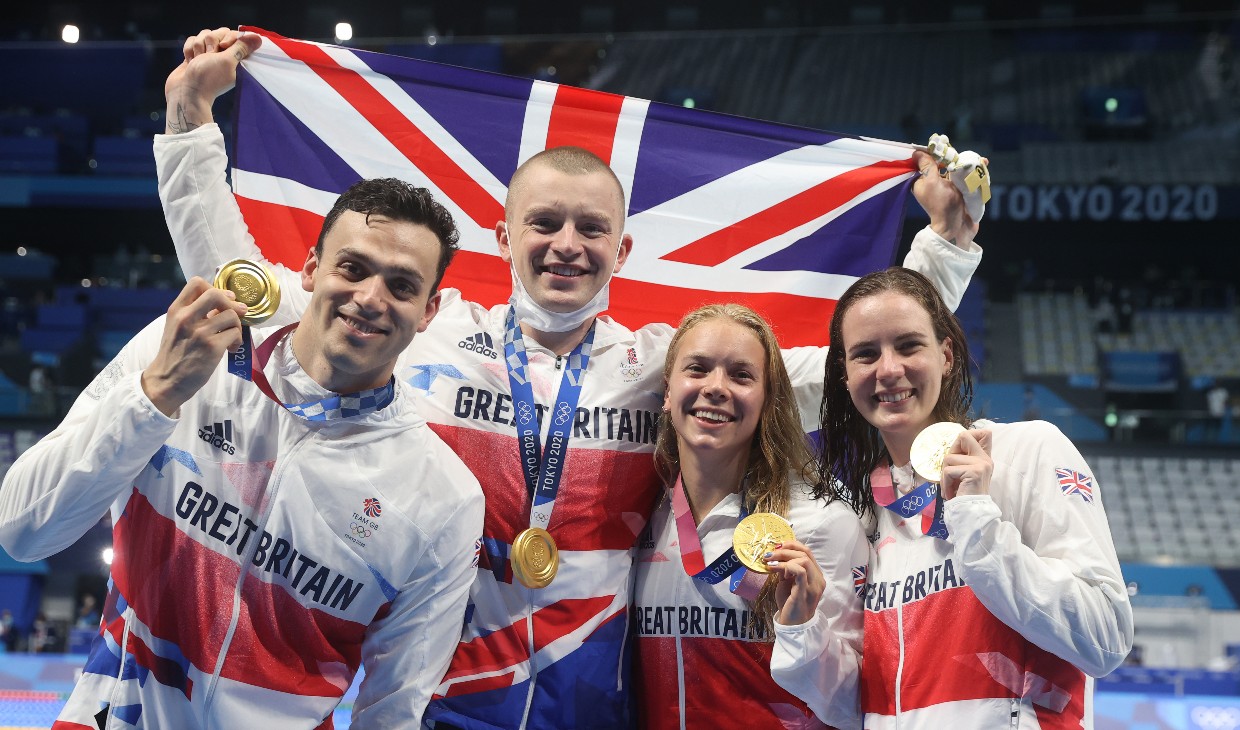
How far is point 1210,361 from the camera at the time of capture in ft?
59.1

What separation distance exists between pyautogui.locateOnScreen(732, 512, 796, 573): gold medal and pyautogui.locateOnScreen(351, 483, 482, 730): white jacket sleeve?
28.1 inches

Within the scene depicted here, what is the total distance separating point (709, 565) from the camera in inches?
116

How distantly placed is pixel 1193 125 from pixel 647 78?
10796 millimetres

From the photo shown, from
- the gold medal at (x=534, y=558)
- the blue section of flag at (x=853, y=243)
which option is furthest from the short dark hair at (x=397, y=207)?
the blue section of flag at (x=853, y=243)

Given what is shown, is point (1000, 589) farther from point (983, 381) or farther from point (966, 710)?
point (983, 381)

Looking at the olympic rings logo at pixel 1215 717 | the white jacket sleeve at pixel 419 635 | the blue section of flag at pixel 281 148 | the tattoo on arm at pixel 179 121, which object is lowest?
the olympic rings logo at pixel 1215 717

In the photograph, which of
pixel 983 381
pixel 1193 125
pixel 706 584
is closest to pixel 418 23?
pixel 983 381

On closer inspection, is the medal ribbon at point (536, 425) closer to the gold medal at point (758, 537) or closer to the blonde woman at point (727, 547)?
the blonde woman at point (727, 547)

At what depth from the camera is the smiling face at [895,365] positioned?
9.36 ft

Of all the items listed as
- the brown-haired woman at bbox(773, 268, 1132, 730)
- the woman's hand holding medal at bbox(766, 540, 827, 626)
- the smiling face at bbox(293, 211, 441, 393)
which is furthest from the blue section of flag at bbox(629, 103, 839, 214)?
the woman's hand holding medal at bbox(766, 540, 827, 626)

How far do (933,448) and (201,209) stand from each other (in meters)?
2.24

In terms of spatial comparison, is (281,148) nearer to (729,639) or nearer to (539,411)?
(539,411)

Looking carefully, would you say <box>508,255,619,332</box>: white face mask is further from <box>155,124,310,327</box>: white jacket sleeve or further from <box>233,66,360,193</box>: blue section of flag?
<box>233,66,360,193</box>: blue section of flag

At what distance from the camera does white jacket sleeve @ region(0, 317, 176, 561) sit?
2.27 metres
